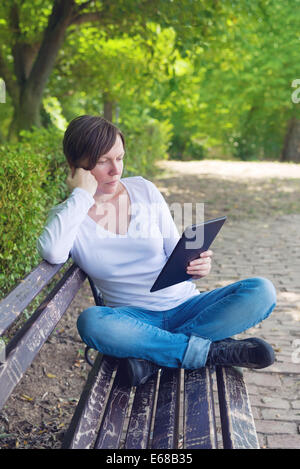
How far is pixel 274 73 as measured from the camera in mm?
24875

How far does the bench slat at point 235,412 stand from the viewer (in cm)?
214

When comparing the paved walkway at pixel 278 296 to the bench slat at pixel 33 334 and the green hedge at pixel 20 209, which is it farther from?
the green hedge at pixel 20 209

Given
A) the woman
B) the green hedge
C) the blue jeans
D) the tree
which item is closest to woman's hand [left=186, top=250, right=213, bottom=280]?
the woman

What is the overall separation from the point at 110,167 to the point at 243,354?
1181mm

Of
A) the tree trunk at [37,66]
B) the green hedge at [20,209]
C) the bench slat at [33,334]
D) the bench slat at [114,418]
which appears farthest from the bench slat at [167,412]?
the tree trunk at [37,66]

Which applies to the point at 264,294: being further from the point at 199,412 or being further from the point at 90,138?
the point at 90,138

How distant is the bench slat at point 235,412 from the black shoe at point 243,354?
0.06 m

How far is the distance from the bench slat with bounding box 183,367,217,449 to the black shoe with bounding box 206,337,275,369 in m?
0.09

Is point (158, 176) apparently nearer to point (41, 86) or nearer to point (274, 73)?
point (41, 86)

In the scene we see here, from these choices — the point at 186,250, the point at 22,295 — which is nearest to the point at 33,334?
the point at 22,295

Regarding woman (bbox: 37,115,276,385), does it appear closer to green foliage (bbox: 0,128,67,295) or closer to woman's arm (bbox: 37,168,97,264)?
woman's arm (bbox: 37,168,97,264)

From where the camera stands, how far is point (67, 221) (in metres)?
2.91

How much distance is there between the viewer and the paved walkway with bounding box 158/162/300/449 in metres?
3.41
